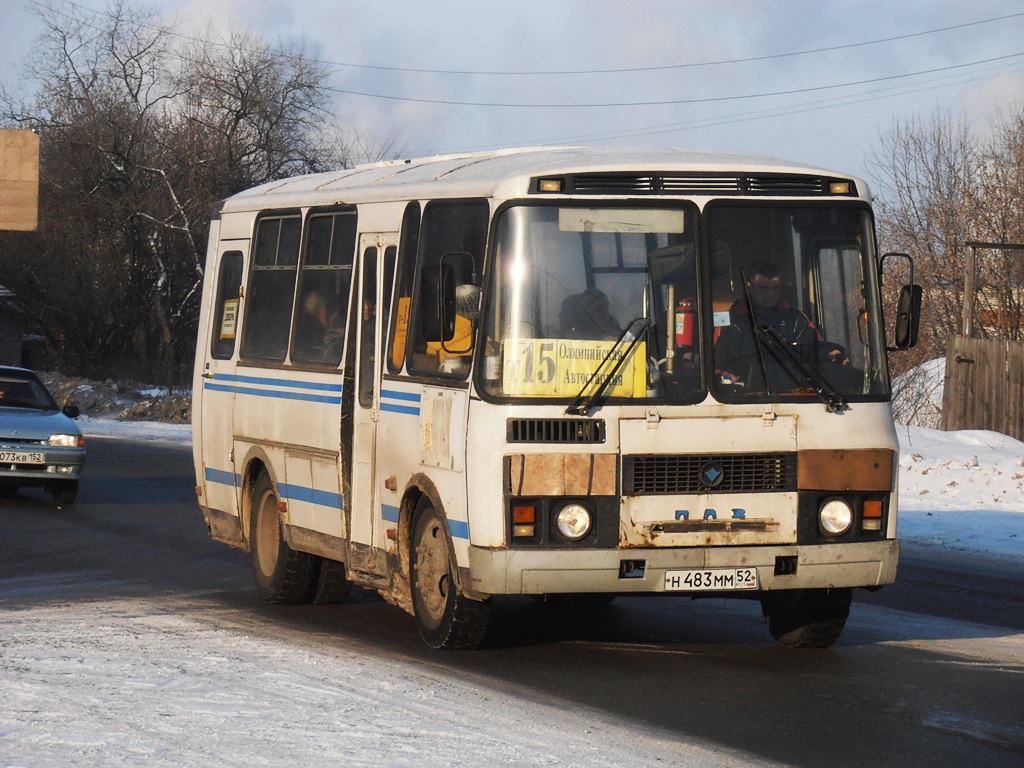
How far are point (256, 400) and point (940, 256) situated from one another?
24.5 meters

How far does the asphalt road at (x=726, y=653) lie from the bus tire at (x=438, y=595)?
12cm

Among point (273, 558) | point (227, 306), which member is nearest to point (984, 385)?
point (227, 306)

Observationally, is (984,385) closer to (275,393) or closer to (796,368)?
(275,393)

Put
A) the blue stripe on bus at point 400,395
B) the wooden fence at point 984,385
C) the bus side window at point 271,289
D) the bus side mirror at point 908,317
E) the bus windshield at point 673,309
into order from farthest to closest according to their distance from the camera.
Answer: the wooden fence at point 984,385 → the bus side window at point 271,289 → the blue stripe on bus at point 400,395 → the bus side mirror at point 908,317 → the bus windshield at point 673,309

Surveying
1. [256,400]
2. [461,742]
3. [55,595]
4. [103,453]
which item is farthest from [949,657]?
[103,453]

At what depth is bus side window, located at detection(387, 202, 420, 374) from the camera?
9570 mm

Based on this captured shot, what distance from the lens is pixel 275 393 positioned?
1131 cm

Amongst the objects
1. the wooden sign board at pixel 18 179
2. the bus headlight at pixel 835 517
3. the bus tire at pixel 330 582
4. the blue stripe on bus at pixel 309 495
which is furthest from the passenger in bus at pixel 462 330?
the wooden sign board at pixel 18 179

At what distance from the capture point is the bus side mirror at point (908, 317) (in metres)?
8.85

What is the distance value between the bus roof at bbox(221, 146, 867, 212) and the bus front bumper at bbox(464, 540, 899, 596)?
1.92 m

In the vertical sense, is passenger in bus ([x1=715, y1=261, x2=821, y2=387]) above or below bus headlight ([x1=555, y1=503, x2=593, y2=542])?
above

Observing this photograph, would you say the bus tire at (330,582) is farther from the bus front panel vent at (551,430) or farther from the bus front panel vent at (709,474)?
the bus front panel vent at (709,474)

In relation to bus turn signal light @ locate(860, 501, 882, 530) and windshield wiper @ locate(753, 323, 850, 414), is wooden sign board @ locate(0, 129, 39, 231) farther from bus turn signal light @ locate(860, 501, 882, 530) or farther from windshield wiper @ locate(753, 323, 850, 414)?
bus turn signal light @ locate(860, 501, 882, 530)

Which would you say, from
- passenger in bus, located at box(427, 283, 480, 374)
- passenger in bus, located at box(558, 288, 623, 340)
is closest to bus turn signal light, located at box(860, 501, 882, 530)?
passenger in bus, located at box(558, 288, 623, 340)
